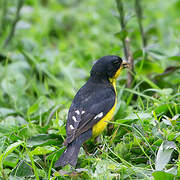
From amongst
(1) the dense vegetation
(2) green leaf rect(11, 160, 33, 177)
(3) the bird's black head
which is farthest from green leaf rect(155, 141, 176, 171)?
(3) the bird's black head

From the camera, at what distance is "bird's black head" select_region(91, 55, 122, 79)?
402 centimetres

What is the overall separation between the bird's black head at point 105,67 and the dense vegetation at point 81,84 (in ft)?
1.13

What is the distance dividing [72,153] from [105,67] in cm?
121

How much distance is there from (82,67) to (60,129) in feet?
7.50

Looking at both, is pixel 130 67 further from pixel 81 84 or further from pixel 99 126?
pixel 99 126

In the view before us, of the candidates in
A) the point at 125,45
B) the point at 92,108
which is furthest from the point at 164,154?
the point at 125,45

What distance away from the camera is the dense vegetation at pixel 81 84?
3.09 meters

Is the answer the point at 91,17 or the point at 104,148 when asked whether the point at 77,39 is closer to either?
the point at 91,17

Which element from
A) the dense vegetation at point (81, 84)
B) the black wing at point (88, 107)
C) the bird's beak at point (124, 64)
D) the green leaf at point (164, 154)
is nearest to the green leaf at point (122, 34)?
the dense vegetation at point (81, 84)

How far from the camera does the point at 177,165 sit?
9.27 ft

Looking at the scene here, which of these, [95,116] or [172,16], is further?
[172,16]

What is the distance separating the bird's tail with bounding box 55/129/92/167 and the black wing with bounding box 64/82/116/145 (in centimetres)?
5

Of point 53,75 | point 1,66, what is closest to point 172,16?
point 53,75

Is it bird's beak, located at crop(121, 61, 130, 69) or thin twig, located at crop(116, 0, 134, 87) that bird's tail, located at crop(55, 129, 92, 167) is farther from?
thin twig, located at crop(116, 0, 134, 87)
